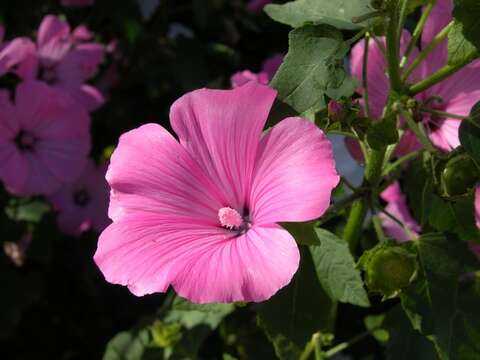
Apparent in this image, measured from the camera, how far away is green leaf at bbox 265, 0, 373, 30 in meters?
1.05

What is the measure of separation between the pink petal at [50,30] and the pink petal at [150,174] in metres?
1.17

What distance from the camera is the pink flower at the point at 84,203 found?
2.16 metres

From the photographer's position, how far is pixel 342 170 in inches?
68.9

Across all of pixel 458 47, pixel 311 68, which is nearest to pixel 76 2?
pixel 311 68

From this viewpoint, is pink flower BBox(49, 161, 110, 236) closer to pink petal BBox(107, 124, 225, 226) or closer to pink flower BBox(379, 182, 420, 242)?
pink flower BBox(379, 182, 420, 242)

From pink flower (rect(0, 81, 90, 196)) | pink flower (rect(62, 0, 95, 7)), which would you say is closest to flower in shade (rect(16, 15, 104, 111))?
pink flower (rect(0, 81, 90, 196))

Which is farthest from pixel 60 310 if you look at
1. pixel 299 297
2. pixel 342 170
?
pixel 299 297

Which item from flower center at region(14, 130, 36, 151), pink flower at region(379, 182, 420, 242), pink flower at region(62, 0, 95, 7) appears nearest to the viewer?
pink flower at region(379, 182, 420, 242)

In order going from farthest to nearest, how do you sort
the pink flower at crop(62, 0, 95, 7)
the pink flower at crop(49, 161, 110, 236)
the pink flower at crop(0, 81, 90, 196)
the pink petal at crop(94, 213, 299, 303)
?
the pink flower at crop(62, 0, 95, 7) < the pink flower at crop(49, 161, 110, 236) < the pink flower at crop(0, 81, 90, 196) < the pink petal at crop(94, 213, 299, 303)

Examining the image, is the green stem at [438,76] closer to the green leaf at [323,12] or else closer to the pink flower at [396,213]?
the green leaf at [323,12]

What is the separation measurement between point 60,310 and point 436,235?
165cm

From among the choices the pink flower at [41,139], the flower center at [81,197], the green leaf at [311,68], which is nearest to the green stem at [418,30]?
the green leaf at [311,68]

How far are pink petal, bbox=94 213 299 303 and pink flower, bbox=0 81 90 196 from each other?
3.04ft

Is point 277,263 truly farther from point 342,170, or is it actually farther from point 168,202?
point 342,170
